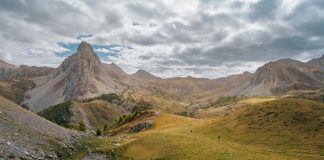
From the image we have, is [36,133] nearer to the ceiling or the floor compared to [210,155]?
nearer to the ceiling

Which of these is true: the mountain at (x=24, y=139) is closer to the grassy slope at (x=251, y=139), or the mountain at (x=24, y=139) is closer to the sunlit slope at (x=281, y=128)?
the grassy slope at (x=251, y=139)

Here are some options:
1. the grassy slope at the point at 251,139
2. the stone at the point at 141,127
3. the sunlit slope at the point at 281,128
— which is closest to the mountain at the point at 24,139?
the grassy slope at the point at 251,139

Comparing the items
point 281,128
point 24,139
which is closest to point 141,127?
point 281,128

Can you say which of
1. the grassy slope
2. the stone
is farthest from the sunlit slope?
the stone

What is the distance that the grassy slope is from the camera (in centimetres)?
6662

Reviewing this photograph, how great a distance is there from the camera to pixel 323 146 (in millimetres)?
73250

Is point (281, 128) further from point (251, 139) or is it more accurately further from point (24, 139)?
point (24, 139)

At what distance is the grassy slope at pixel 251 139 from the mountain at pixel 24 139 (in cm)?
1334

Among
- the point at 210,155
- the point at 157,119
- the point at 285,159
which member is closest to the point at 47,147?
the point at 210,155

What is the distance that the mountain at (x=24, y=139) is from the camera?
167ft

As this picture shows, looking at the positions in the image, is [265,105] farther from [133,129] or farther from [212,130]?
[133,129]

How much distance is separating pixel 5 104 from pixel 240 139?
60.8 metres

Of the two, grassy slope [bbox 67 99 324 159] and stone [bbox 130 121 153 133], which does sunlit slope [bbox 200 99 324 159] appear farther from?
stone [bbox 130 121 153 133]

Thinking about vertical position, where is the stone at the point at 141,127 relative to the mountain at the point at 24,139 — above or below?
below
